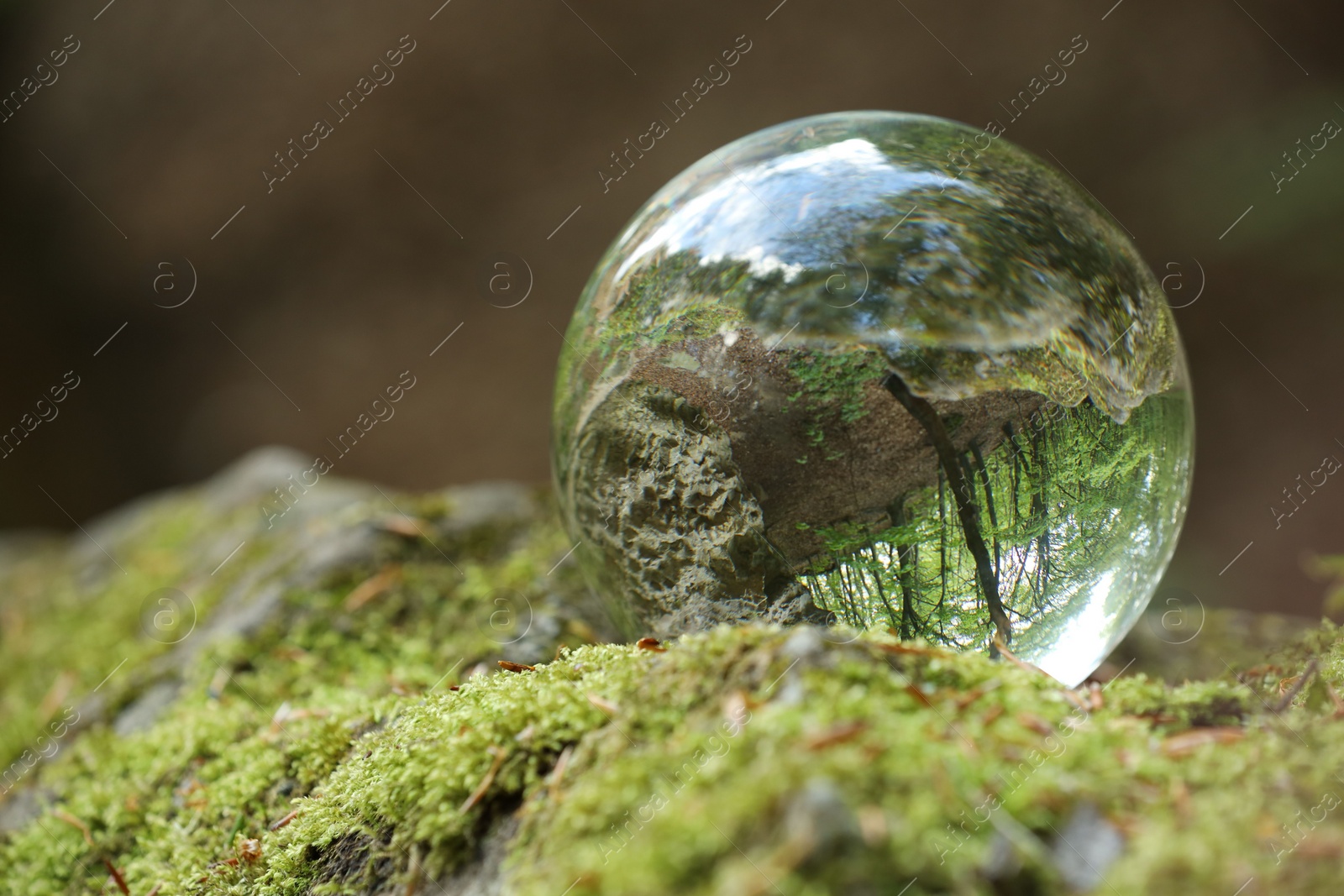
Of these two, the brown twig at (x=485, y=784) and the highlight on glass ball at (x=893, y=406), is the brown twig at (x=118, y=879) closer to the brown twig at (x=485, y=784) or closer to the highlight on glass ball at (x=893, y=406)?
the brown twig at (x=485, y=784)

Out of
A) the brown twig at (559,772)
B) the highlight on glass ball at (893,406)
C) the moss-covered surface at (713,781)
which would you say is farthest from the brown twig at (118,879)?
the highlight on glass ball at (893,406)

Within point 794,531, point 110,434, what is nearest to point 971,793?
point 794,531

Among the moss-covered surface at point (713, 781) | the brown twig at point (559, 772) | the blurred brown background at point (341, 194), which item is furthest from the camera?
the blurred brown background at point (341, 194)

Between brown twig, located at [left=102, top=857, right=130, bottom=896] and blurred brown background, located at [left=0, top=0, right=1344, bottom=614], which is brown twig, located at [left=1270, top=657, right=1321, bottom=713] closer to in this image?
brown twig, located at [left=102, top=857, right=130, bottom=896]

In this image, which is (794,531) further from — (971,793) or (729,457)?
(971,793)

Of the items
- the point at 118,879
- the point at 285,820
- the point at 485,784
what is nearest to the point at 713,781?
the point at 485,784

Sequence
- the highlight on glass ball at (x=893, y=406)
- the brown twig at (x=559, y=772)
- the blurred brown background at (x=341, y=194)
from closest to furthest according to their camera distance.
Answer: the brown twig at (x=559, y=772), the highlight on glass ball at (x=893, y=406), the blurred brown background at (x=341, y=194)
